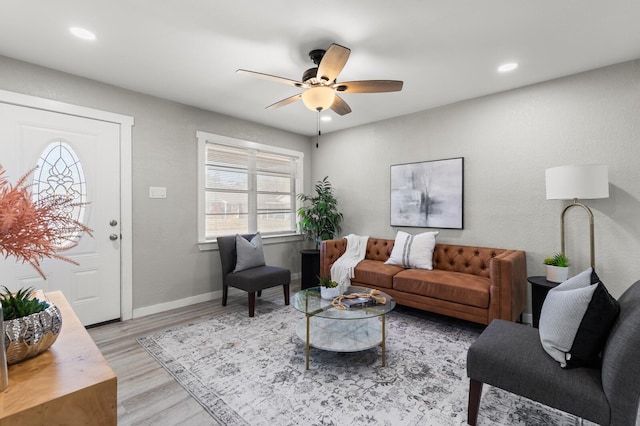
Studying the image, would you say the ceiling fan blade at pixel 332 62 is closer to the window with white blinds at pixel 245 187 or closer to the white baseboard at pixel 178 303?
the window with white blinds at pixel 245 187

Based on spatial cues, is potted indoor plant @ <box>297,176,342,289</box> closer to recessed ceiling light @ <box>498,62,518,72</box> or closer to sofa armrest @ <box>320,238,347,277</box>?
sofa armrest @ <box>320,238,347,277</box>

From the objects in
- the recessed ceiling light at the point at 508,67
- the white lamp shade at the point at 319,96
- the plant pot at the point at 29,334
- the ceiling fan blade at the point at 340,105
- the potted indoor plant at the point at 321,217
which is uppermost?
the recessed ceiling light at the point at 508,67

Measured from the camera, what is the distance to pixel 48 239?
0.99 meters

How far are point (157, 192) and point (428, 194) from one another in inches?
134

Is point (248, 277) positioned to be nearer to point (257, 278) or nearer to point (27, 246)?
point (257, 278)

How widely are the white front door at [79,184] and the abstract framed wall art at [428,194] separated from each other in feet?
11.4

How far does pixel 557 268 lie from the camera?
2.82 metres

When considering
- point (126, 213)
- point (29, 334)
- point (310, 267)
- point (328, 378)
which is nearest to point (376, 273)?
point (310, 267)

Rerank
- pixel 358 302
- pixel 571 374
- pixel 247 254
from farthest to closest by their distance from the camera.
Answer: pixel 247 254 < pixel 358 302 < pixel 571 374

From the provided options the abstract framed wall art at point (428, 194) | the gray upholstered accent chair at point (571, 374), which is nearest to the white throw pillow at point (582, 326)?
the gray upholstered accent chair at point (571, 374)

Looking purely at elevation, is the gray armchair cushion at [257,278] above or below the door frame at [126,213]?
below

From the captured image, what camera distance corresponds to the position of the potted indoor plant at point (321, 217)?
15.8 feet

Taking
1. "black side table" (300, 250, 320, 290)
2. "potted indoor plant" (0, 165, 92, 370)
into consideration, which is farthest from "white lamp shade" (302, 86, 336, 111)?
"black side table" (300, 250, 320, 290)

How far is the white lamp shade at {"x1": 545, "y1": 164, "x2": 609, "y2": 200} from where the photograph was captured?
2.60 meters
